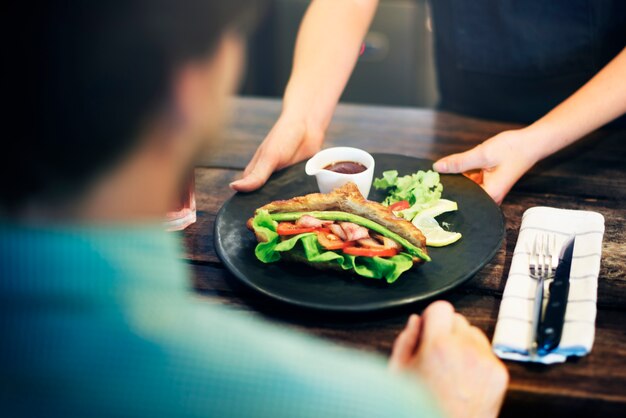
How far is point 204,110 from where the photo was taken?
2.60 feet

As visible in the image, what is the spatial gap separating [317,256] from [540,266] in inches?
18.4

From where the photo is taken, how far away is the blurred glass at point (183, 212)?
5.69 ft

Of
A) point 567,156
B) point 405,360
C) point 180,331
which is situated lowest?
point 567,156

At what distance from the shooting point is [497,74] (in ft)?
8.29

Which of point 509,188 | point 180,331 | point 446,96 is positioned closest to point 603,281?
point 509,188

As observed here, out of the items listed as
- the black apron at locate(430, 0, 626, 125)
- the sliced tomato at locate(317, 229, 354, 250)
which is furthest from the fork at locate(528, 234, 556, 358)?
the black apron at locate(430, 0, 626, 125)

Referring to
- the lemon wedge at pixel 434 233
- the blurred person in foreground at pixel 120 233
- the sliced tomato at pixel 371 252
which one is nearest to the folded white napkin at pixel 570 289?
the lemon wedge at pixel 434 233

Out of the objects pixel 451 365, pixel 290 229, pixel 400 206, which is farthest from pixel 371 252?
pixel 451 365

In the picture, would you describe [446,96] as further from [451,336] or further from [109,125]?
[109,125]

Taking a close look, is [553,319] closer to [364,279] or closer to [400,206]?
[364,279]

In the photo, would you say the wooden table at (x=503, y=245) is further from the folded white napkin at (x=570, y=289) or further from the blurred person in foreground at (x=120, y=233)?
the blurred person in foreground at (x=120, y=233)

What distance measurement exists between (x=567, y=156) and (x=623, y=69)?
0.95ft

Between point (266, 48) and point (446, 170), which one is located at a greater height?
point (446, 170)

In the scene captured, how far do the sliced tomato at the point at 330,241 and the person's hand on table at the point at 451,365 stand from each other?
1.08ft
